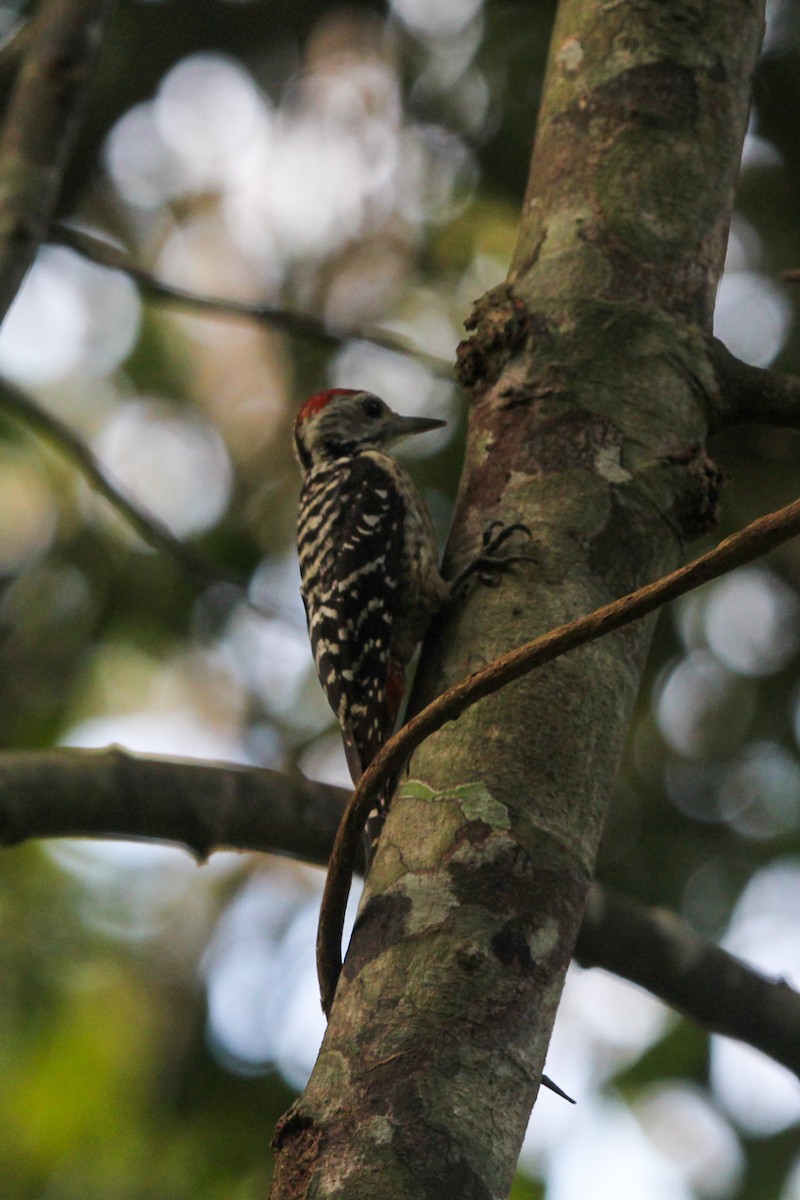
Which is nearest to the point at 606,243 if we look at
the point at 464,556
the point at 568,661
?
the point at 464,556

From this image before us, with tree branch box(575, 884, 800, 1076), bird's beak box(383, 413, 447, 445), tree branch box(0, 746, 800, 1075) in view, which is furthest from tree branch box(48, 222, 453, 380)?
tree branch box(575, 884, 800, 1076)

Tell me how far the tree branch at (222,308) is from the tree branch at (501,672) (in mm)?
2040

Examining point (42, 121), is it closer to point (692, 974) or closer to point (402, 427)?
point (402, 427)

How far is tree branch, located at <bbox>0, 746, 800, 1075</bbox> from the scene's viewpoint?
9.82ft

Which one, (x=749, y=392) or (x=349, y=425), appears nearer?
(x=749, y=392)

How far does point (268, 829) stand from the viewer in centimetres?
332

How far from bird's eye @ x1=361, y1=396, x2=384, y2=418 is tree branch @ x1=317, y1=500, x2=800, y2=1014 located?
3.12 metres

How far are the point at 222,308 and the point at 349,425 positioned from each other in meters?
1.27

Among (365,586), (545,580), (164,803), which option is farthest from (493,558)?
(365,586)

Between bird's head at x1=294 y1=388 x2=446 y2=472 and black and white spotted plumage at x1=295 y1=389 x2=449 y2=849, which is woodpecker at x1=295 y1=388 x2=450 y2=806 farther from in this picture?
bird's head at x1=294 y1=388 x2=446 y2=472

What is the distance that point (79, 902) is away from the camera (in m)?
6.74

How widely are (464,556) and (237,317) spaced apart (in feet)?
5.73

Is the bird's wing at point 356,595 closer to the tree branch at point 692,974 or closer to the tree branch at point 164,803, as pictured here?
the tree branch at point 164,803

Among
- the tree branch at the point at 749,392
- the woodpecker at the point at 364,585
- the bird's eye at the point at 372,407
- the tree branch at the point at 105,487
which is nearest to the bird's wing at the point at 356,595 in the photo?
the woodpecker at the point at 364,585
